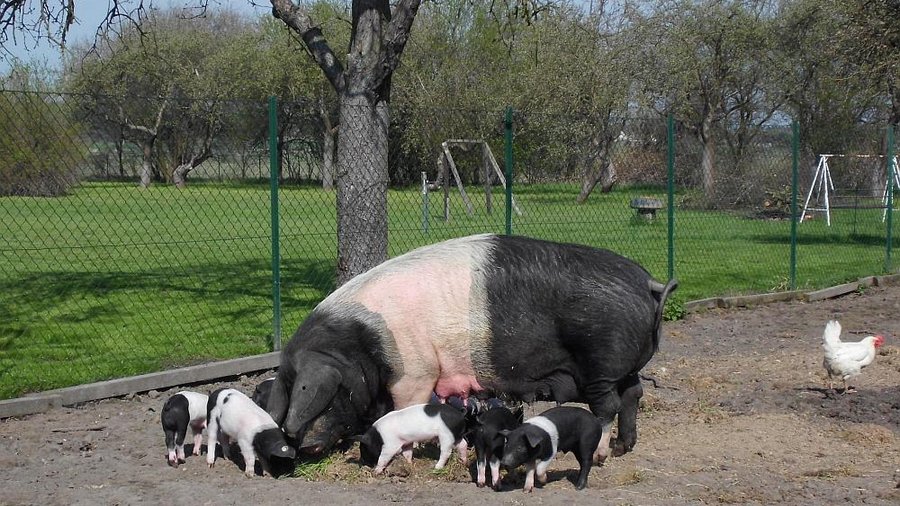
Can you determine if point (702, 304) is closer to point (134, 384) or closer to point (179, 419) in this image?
point (134, 384)

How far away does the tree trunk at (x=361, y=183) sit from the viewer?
8.61 meters

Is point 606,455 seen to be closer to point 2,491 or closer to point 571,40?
point 2,491

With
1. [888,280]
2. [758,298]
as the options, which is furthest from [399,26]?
[888,280]

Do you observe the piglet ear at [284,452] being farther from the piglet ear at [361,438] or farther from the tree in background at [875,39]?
the tree in background at [875,39]

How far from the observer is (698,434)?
6414 millimetres

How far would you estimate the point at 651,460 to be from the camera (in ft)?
19.1

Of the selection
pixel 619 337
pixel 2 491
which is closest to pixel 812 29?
pixel 619 337

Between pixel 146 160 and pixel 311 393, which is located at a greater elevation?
pixel 146 160

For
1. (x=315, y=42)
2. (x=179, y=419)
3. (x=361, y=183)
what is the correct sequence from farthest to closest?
(x=315, y=42)
(x=361, y=183)
(x=179, y=419)

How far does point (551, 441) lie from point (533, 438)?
143 mm

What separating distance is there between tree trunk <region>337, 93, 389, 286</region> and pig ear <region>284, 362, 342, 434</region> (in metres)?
3.28

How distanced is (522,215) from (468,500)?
6.07 m

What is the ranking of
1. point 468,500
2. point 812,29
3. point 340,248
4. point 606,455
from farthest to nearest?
point 812,29
point 340,248
point 606,455
point 468,500

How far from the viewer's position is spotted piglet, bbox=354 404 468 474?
5.36 meters
